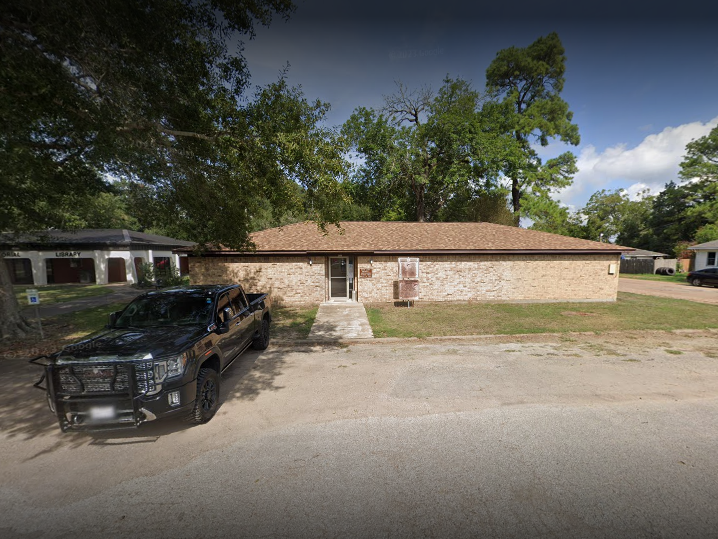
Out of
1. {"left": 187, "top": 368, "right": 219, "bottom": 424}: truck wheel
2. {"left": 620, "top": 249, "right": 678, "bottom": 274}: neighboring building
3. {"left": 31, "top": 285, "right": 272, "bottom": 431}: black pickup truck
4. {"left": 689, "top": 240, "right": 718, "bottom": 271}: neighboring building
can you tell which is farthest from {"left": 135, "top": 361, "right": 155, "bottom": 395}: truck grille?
{"left": 620, "top": 249, "right": 678, "bottom": 274}: neighboring building

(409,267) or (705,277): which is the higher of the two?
(409,267)

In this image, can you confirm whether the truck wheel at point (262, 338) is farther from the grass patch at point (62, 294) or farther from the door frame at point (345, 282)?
the grass patch at point (62, 294)

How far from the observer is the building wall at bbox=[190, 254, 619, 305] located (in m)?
13.5

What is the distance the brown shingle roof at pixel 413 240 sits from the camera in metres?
13.5

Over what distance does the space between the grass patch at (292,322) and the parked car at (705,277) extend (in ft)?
84.3

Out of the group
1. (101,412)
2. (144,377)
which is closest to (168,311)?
(144,377)

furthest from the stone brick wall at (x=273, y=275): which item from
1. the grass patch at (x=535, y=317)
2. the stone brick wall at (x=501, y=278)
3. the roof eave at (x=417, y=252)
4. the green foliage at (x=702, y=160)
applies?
the green foliage at (x=702, y=160)

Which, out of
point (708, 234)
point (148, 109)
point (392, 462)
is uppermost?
point (148, 109)

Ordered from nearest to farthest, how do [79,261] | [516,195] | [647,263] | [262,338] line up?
[262,338], [79,261], [516,195], [647,263]

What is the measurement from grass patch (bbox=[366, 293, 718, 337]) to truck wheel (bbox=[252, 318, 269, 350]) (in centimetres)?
311

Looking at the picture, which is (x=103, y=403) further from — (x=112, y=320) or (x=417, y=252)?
(x=417, y=252)

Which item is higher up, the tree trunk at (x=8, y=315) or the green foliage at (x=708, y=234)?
the green foliage at (x=708, y=234)

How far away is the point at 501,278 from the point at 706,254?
93.8 ft

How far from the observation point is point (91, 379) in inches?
138
